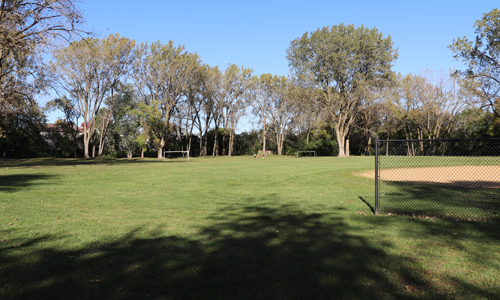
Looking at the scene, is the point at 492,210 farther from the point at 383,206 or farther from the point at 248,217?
the point at 248,217

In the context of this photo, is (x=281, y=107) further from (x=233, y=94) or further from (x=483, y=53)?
(x=483, y=53)

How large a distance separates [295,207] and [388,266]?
406 centimetres

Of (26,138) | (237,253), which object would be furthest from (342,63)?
(26,138)

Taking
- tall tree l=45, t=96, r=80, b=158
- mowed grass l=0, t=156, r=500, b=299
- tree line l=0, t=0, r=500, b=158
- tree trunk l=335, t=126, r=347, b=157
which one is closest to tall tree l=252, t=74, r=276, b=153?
tree line l=0, t=0, r=500, b=158

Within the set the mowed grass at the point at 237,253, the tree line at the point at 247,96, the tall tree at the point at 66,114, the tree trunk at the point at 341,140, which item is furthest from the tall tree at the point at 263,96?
the mowed grass at the point at 237,253

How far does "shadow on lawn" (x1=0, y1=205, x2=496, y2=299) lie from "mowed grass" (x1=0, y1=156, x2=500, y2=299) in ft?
0.04

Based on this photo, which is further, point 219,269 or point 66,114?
point 66,114

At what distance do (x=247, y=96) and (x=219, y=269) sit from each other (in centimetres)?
5005

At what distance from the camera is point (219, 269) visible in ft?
12.0

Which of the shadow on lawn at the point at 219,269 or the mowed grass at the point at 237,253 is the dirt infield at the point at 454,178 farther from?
the shadow on lawn at the point at 219,269

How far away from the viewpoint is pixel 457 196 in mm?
9188

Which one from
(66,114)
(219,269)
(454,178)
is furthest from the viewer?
(66,114)

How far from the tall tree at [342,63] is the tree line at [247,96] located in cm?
14

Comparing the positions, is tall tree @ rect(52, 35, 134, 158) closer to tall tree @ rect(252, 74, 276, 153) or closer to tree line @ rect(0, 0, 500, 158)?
tree line @ rect(0, 0, 500, 158)
